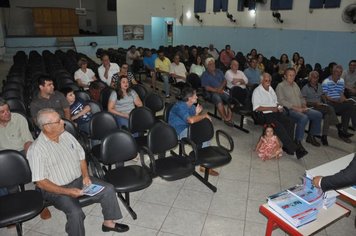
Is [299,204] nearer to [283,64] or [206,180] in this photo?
[206,180]

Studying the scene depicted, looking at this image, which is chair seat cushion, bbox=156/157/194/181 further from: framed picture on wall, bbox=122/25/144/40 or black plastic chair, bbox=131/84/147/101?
framed picture on wall, bbox=122/25/144/40

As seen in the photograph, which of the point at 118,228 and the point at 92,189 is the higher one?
the point at 92,189

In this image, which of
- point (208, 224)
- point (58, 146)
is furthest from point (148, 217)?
point (58, 146)

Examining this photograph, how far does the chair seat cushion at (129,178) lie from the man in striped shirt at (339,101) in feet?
13.0

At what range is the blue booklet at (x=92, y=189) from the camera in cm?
256

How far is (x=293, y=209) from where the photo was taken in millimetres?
2262

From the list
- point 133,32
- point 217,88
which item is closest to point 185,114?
point 217,88

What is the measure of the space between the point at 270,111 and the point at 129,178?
2853 millimetres

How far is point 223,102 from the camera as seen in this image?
225 inches

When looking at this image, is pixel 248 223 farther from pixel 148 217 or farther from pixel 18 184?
pixel 18 184

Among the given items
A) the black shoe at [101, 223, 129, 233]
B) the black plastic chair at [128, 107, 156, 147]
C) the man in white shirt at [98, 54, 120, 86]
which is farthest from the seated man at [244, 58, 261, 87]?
the black shoe at [101, 223, 129, 233]

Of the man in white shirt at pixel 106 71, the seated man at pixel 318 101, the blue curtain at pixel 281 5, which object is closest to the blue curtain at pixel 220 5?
the blue curtain at pixel 281 5

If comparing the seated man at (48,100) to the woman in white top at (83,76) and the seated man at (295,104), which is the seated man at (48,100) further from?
the seated man at (295,104)

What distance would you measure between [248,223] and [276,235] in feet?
0.95
